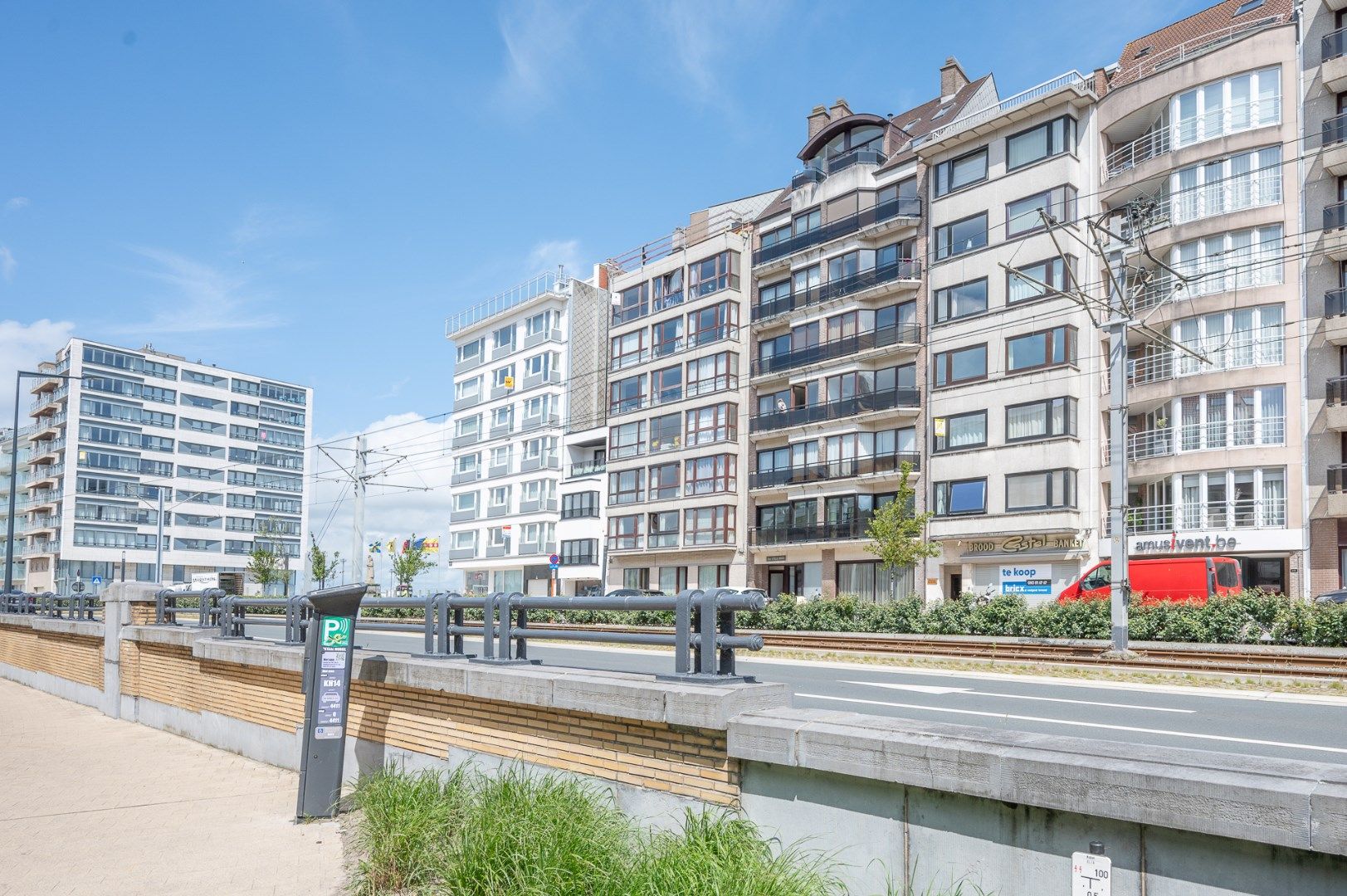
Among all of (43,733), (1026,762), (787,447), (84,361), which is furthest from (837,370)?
(84,361)

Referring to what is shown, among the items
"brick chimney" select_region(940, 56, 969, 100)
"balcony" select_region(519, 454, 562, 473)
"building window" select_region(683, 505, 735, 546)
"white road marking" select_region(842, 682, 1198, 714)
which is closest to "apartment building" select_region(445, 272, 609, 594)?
"balcony" select_region(519, 454, 562, 473)

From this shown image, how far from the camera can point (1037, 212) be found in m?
39.2

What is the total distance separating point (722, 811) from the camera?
6000mm

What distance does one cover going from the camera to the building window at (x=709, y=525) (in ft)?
174

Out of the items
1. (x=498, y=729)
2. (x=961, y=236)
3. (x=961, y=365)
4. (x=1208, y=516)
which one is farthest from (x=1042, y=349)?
(x=498, y=729)

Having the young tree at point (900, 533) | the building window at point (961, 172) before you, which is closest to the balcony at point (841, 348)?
the building window at point (961, 172)

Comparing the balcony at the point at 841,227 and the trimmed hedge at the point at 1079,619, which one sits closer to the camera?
the trimmed hedge at the point at 1079,619

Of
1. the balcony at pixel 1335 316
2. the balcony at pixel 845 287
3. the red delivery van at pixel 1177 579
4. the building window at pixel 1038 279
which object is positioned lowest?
the red delivery van at pixel 1177 579

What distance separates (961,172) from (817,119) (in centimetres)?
1375

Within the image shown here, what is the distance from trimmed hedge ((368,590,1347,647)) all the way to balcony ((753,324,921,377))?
56.3ft

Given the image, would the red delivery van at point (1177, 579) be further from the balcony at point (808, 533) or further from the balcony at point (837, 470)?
the balcony at point (808, 533)

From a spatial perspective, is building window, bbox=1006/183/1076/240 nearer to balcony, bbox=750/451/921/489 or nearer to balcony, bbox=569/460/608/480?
balcony, bbox=750/451/921/489

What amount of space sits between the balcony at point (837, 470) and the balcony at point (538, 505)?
1947 cm

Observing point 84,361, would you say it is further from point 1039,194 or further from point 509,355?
point 1039,194
